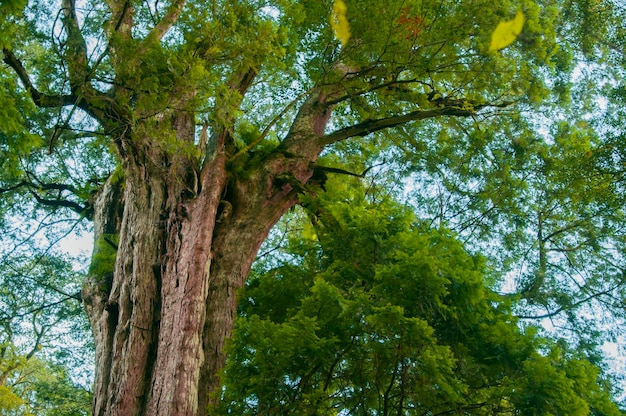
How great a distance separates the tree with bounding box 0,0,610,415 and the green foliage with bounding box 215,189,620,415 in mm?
924

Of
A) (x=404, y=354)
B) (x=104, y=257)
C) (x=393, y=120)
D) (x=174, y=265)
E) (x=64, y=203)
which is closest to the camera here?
(x=404, y=354)

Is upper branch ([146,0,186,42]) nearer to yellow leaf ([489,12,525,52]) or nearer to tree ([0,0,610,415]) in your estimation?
tree ([0,0,610,415])

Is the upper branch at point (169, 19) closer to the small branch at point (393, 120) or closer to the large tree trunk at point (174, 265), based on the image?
the large tree trunk at point (174, 265)

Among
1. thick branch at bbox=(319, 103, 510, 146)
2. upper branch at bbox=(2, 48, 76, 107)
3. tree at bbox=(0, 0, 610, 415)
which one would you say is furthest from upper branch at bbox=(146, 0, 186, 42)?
thick branch at bbox=(319, 103, 510, 146)

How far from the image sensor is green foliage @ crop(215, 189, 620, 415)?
3904 millimetres

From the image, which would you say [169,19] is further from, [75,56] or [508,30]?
[508,30]

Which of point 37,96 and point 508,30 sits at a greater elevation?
point 37,96

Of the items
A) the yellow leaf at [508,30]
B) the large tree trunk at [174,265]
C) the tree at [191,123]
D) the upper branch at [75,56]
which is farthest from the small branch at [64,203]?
the yellow leaf at [508,30]

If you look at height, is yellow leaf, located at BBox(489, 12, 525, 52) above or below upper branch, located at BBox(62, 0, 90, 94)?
below

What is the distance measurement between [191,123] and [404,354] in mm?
4978

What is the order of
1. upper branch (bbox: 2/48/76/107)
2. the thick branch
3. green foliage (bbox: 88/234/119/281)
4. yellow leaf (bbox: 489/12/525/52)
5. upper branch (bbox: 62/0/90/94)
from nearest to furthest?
yellow leaf (bbox: 489/12/525/52), upper branch (bbox: 62/0/90/94), upper branch (bbox: 2/48/76/107), green foliage (bbox: 88/234/119/281), the thick branch

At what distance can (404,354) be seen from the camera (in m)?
3.95

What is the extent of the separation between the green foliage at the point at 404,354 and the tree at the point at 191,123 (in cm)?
92

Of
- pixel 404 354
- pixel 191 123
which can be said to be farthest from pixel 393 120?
pixel 404 354
